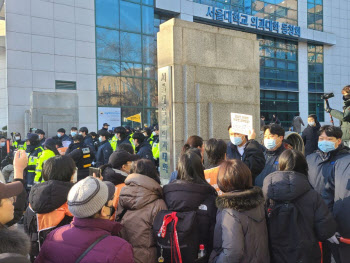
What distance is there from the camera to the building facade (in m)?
16.9

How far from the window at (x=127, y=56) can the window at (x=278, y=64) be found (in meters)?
9.87

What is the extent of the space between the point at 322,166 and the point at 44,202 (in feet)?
9.81

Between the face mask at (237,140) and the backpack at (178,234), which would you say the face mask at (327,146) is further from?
the backpack at (178,234)

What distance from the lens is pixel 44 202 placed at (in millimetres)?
2998

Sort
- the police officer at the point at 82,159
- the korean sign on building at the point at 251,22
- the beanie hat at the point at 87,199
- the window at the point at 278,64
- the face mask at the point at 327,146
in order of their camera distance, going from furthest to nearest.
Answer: the window at the point at 278,64 → the korean sign on building at the point at 251,22 → the police officer at the point at 82,159 → the face mask at the point at 327,146 → the beanie hat at the point at 87,199

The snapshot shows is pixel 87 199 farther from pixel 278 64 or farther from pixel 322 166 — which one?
pixel 278 64

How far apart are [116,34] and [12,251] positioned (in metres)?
19.8

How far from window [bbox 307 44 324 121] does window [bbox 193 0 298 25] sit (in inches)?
149

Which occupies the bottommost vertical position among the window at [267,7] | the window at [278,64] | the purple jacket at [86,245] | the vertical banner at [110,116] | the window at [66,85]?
the purple jacket at [86,245]

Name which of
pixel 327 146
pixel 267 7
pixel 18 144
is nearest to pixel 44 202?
pixel 327 146

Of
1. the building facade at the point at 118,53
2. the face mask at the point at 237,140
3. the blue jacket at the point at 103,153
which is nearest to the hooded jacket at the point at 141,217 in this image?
the face mask at the point at 237,140

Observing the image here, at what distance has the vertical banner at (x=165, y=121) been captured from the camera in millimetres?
6492

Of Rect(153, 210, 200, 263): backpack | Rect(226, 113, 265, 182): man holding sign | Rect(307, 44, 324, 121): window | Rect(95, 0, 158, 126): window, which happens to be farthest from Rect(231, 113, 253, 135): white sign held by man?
Rect(307, 44, 324, 121): window

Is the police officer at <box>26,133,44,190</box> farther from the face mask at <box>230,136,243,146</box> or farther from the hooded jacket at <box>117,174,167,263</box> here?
the hooded jacket at <box>117,174,167,263</box>
